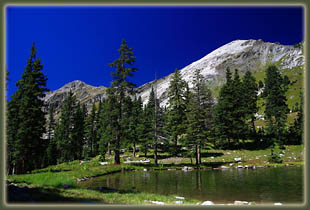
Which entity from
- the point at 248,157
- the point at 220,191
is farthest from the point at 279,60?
the point at 220,191

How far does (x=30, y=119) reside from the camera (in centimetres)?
2406

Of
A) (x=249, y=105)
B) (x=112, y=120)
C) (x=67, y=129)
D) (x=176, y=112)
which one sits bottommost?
(x=67, y=129)

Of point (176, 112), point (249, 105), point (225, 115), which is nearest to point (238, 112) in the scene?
point (225, 115)

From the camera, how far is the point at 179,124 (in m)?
41.2

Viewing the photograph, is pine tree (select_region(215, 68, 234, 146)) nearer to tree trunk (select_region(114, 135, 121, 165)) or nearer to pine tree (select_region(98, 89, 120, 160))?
tree trunk (select_region(114, 135, 121, 165))

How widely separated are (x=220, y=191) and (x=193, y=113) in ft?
64.9

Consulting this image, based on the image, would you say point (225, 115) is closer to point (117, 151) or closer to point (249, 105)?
point (249, 105)

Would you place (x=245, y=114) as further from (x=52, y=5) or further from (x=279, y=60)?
(x=279, y=60)

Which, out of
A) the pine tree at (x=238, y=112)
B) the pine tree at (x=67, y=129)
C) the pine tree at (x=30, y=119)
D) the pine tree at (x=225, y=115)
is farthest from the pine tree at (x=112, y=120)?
the pine tree at (x=238, y=112)

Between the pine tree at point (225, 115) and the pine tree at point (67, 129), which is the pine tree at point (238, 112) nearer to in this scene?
the pine tree at point (225, 115)

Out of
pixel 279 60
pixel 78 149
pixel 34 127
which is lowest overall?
pixel 78 149

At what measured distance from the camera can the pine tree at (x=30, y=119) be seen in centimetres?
2344

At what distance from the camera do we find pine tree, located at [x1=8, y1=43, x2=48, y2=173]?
23438 mm

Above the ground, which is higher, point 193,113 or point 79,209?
point 193,113
